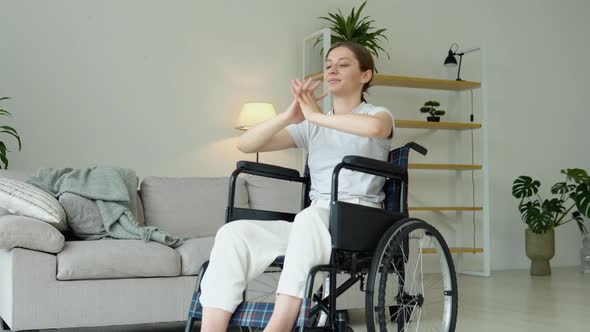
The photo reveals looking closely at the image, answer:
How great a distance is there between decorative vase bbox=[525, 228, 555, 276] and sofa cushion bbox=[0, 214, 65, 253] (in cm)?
419

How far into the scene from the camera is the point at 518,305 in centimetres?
412

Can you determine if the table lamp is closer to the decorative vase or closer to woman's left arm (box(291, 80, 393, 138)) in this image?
the decorative vase

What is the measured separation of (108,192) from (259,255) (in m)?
1.50

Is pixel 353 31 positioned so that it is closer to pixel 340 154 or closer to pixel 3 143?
pixel 3 143

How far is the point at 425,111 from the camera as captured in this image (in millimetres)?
5660

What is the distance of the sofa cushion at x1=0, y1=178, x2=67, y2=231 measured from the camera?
296 cm

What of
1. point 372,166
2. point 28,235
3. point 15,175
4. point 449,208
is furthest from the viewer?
point 449,208

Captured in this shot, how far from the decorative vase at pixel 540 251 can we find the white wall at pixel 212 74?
424 mm

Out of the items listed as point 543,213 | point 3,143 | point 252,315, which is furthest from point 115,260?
point 543,213

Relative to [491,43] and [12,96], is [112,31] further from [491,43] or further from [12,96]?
[491,43]

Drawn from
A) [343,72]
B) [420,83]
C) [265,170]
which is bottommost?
[265,170]

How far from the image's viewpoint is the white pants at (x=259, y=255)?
1.91 m

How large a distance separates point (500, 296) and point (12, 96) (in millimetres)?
3234

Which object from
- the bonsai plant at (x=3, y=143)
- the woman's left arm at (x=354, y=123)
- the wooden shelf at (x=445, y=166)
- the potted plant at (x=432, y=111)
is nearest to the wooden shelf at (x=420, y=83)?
the potted plant at (x=432, y=111)
